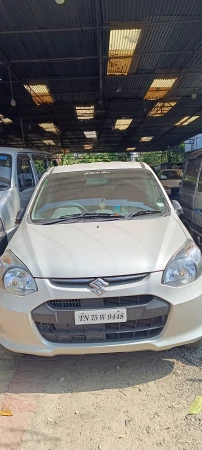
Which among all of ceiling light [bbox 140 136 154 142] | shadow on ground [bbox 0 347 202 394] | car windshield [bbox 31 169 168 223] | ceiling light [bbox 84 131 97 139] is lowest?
shadow on ground [bbox 0 347 202 394]

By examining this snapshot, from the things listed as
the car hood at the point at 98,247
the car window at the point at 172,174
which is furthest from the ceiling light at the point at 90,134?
the car hood at the point at 98,247

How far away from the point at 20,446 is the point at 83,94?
492 inches

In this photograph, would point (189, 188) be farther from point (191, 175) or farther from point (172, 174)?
point (172, 174)

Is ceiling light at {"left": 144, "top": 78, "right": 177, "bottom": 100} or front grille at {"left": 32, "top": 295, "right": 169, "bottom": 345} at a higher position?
ceiling light at {"left": 144, "top": 78, "right": 177, "bottom": 100}

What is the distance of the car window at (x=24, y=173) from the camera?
233 inches

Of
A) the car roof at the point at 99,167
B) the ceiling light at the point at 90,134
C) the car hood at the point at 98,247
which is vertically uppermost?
the ceiling light at the point at 90,134

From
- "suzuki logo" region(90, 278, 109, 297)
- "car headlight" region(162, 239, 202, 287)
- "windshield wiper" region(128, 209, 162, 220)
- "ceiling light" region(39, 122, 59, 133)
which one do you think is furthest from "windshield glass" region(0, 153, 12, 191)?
"ceiling light" region(39, 122, 59, 133)

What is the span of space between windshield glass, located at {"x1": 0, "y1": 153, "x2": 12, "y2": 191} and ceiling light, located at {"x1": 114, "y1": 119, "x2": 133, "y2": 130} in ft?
46.4

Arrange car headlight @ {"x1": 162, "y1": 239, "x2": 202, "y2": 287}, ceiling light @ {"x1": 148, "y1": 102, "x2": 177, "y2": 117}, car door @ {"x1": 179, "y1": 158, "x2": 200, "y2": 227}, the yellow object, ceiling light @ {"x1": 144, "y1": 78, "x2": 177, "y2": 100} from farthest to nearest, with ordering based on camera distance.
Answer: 1. ceiling light @ {"x1": 148, "y1": 102, "x2": 177, "y2": 117}
2. ceiling light @ {"x1": 144, "y1": 78, "x2": 177, "y2": 100}
3. car door @ {"x1": 179, "y1": 158, "x2": 200, "y2": 227}
4. car headlight @ {"x1": 162, "y1": 239, "x2": 202, "y2": 287}
5. the yellow object

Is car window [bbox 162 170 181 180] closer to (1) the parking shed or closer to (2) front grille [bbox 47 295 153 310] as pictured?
(1) the parking shed

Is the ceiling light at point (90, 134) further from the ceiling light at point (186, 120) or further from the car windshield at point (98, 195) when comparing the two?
the car windshield at point (98, 195)

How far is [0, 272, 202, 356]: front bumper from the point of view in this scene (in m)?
2.56

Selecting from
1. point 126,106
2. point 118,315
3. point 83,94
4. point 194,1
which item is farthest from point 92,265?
point 126,106

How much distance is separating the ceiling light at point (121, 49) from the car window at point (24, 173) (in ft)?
12.4
